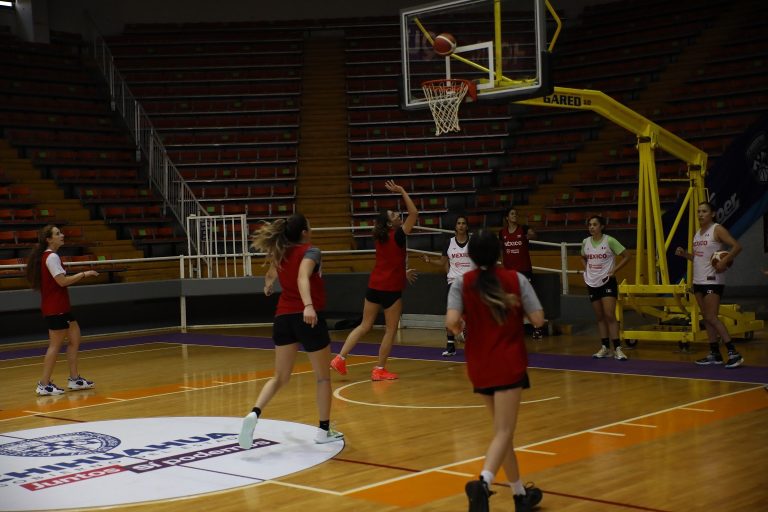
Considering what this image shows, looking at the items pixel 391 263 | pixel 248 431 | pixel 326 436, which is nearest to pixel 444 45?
pixel 391 263

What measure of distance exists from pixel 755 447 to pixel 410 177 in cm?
1614

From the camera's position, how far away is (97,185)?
20.9m

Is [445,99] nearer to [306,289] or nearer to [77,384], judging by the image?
[77,384]

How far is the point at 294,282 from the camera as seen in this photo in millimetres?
6930

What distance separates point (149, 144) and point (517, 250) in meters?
10.9

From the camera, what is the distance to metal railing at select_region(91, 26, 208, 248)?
20031mm

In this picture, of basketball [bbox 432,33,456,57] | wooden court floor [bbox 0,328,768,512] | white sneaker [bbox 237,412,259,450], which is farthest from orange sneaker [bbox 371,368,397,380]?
basketball [bbox 432,33,456,57]

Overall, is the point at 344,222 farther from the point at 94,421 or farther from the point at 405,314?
the point at 94,421

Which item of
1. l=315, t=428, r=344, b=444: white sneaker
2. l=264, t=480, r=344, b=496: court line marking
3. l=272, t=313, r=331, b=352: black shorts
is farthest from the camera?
l=315, t=428, r=344, b=444: white sneaker

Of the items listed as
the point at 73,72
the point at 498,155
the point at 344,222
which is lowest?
the point at 344,222

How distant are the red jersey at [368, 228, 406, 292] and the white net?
7.11 ft

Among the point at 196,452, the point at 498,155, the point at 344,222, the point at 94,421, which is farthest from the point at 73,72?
the point at 196,452

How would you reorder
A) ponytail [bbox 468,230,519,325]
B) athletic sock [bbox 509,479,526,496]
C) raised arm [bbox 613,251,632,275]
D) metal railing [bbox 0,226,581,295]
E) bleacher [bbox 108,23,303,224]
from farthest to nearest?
1. bleacher [bbox 108,23,303,224]
2. metal railing [bbox 0,226,581,295]
3. raised arm [bbox 613,251,632,275]
4. athletic sock [bbox 509,479,526,496]
5. ponytail [bbox 468,230,519,325]

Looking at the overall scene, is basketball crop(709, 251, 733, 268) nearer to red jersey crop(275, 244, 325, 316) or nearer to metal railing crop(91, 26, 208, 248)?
red jersey crop(275, 244, 325, 316)
